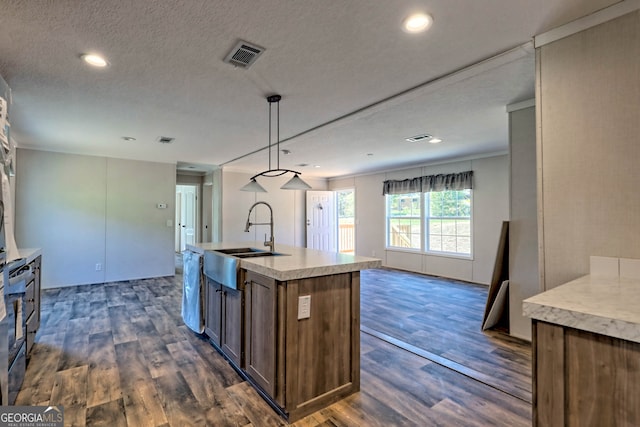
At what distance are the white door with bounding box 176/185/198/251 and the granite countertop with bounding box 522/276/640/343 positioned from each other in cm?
885

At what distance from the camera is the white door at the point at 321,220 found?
27.8 feet

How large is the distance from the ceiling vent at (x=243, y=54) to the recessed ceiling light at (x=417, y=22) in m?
0.94

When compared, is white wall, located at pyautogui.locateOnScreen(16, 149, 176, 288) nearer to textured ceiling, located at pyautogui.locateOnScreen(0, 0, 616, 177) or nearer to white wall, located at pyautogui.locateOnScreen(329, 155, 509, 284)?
textured ceiling, located at pyautogui.locateOnScreen(0, 0, 616, 177)

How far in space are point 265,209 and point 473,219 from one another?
4755 millimetres

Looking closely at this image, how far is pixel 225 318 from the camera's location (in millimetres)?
2650

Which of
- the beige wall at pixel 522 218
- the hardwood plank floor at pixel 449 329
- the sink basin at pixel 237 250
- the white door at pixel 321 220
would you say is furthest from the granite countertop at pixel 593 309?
the white door at pixel 321 220

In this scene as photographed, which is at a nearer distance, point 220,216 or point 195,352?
point 195,352

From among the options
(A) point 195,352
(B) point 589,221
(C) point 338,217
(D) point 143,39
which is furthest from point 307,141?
(C) point 338,217

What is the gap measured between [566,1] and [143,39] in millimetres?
2426

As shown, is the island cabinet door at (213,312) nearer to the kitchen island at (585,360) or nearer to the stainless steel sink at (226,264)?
the stainless steel sink at (226,264)

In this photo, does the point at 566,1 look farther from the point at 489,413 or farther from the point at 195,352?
the point at 195,352

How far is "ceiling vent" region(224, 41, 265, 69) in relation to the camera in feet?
6.71

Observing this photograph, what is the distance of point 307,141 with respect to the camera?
4.60m
